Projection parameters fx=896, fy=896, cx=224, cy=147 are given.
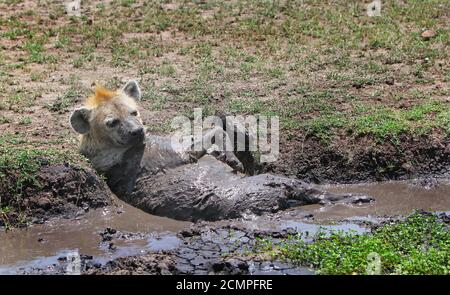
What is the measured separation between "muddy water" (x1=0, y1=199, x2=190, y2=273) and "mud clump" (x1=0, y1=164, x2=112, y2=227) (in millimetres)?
99

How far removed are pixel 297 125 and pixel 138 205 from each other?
1.99m

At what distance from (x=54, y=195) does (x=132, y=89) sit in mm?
1384

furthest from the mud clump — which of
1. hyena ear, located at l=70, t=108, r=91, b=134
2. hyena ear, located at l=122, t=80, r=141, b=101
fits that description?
hyena ear, located at l=122, t=80, r=141, b=101

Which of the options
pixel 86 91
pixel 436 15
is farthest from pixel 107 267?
pixel 436 15

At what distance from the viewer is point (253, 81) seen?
34.1 ft

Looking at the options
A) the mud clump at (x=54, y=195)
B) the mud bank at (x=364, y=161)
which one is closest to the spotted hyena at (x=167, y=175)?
the mud clump at (x=54, y=195)

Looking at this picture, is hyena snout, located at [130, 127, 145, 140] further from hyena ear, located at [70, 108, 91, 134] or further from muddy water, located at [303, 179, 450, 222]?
muddy water, located at [303, 179, 450, 222]

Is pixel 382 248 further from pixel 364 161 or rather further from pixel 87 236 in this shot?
pixel 87 236

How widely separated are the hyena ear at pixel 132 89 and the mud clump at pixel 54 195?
94cm

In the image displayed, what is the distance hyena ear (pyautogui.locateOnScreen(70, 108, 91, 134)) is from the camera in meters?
8.21

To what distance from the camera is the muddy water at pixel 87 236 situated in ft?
22.9

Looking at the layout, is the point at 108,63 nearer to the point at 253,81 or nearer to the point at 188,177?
the point at 253,81

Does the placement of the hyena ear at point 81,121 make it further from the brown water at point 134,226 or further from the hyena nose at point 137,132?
the brown water at point 134,226

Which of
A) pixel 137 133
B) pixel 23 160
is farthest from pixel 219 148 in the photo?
pixel 23 160
